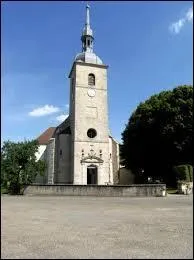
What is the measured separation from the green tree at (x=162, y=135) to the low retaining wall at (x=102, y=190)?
35.3 ft

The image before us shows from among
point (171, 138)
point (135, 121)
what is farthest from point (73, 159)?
point (171, 138)

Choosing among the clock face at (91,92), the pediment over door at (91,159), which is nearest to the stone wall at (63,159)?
the pediment over door at (91,159)

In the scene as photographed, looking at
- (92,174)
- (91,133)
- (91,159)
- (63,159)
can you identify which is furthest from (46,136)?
(91,159)

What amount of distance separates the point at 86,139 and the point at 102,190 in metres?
15.7

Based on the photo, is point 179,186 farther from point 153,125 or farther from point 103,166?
point 103,166

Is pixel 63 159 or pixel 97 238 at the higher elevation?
pixel 63 159

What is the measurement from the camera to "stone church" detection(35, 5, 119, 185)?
40406mm

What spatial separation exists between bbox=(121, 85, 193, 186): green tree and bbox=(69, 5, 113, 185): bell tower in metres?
3.25

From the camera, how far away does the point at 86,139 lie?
1618 inches

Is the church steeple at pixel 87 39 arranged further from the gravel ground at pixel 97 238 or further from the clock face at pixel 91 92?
the gravel ground at pixel 97 238

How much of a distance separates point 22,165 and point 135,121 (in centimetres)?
1583

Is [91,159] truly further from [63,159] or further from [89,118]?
[89,118]

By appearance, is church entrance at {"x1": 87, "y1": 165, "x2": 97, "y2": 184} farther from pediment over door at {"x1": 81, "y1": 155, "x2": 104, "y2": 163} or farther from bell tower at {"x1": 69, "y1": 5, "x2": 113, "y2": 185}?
pediment over door at {"x1": 81, "y1": 155, "x2": 104, "y2": 163}

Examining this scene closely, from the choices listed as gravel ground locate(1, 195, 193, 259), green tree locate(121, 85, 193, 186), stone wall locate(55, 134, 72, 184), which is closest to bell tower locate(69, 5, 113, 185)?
stone wall locate(55, 134, 72, 184)
